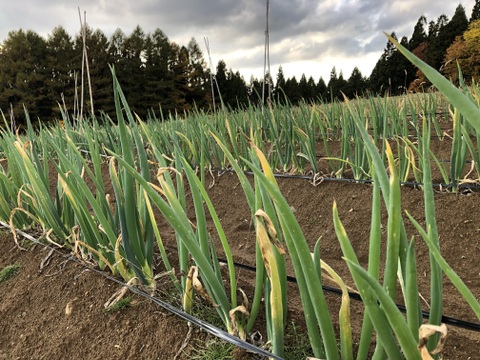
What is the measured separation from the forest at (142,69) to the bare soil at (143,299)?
54.0ft

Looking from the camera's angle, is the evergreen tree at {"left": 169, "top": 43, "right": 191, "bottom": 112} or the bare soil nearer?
the bare soil

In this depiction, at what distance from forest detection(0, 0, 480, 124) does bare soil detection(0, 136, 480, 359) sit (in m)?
16.5

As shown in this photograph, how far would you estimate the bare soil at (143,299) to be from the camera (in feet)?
3.11

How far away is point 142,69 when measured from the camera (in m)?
24.1

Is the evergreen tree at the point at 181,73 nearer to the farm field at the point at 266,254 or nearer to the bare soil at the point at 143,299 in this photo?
the bare soil at the point at 143,299

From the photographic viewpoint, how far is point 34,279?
1.39m

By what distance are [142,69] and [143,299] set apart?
24884 millimetres

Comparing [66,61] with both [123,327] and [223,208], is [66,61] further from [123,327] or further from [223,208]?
[123,327]

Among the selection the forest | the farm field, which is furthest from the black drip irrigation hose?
the forest

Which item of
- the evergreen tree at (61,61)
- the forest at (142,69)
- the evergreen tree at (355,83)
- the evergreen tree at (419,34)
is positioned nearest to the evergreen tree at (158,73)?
the forest at (142,69)

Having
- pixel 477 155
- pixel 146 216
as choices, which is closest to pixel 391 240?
pixel 146 216

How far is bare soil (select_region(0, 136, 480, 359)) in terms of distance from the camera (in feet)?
3.11

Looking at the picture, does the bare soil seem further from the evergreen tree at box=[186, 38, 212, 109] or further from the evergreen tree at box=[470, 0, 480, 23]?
the evergreen tree at box=[470, 0, 480, 23]

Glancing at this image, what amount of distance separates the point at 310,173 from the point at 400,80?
2669cm
